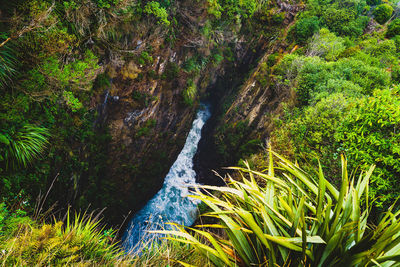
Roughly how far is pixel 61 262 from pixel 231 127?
42.2 ft

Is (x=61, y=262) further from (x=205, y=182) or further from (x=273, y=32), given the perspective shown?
(x=273, y=32)

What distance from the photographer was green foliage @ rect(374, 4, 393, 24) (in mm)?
14904

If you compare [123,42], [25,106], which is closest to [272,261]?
[25,106]

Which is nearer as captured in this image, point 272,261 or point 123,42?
point 272,261

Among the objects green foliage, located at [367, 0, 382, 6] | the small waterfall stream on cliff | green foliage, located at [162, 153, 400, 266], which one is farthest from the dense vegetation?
green foliage, located at [367, 0, 382, 6]

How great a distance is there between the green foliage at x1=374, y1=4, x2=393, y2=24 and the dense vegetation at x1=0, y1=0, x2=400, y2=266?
1.62m

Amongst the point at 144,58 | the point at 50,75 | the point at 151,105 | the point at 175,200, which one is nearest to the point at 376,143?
the point at 50,75

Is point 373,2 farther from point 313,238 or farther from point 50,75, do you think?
point 50,75

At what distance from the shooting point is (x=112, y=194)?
10.1 metres

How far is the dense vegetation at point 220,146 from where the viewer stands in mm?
1836

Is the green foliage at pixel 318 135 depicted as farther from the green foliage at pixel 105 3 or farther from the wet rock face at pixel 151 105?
the green foliage at pixel 105 3

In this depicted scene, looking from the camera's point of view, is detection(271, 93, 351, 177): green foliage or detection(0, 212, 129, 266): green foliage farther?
detection(271, 93, 351, 177): green foliage

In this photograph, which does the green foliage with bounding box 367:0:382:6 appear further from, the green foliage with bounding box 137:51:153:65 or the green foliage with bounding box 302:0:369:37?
the green foliage with bounding box 137:51:153:65

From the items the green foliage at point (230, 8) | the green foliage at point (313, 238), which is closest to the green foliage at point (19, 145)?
the green foliage at point (313, 238)
